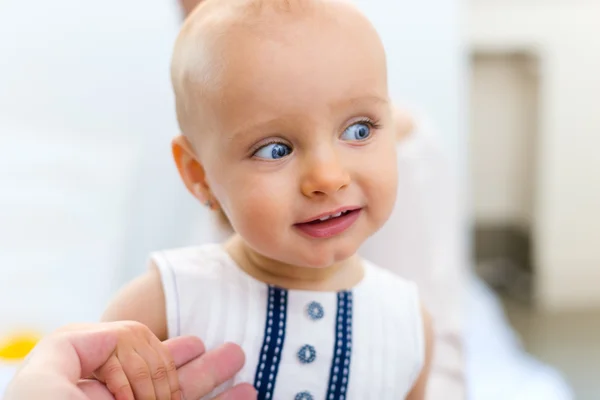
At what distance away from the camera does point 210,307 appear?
47 centimetres

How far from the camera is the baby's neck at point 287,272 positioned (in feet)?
1.55

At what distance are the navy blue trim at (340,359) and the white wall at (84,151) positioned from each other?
125 mm

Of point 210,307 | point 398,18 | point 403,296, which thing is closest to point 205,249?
point 210,307

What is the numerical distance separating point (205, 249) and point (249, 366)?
0.28 ft

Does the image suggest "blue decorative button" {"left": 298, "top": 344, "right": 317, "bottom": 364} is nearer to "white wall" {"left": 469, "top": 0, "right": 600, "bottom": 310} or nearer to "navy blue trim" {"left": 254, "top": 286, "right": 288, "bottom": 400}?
"navy blue trim" {"left": 254, "top": 286, "right": 288, "bottom": 400}

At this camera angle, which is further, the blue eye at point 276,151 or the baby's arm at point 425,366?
the baby's arm at point 425,366

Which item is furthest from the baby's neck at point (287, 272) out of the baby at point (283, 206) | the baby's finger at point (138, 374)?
the baby's finger at point (138, 374)

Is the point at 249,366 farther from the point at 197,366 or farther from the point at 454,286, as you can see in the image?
the point at 454,286

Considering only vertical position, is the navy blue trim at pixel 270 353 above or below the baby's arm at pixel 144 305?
below

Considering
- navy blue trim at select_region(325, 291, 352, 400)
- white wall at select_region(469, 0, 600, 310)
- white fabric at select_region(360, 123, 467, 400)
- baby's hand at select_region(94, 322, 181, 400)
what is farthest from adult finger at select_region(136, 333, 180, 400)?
white wall at select_region(469, 0, 600, 310)

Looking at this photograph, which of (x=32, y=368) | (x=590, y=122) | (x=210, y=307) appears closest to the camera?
(x=32, y=368)

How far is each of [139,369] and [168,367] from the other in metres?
0.02

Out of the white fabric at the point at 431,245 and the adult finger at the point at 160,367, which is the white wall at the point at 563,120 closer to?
the white fabric at the point at 431,245

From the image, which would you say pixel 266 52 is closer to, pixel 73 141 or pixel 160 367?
pixel 160 367
